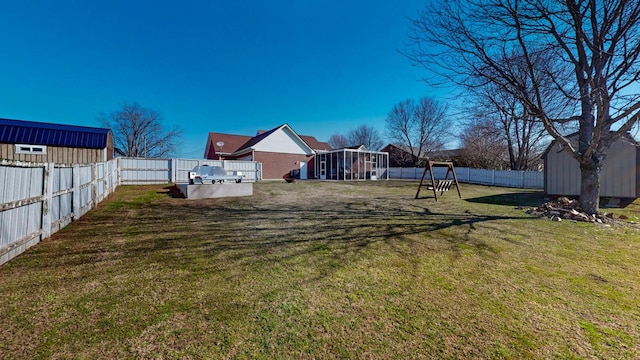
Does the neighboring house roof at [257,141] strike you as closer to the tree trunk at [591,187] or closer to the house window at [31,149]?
the house window at [31,149]

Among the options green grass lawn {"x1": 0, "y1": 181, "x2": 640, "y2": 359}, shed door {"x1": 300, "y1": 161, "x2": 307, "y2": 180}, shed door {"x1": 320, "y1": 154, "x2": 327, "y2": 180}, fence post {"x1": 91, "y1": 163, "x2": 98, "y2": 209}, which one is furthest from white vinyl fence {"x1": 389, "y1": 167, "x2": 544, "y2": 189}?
fence post {"x1": 91, "y1": 163, "x2": 98, "y2": 209}

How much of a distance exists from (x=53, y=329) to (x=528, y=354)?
3916 millimetres

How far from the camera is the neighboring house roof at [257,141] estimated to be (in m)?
23.7

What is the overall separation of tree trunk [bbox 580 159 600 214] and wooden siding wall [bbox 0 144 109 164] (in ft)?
66.7

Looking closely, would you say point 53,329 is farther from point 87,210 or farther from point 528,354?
point 87,210

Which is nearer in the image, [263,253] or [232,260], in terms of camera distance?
[232,260]

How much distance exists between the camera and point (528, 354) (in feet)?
6.26

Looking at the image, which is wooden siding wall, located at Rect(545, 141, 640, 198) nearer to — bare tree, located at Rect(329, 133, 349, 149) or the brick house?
the brick house

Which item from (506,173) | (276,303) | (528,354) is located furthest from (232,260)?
(506,173)

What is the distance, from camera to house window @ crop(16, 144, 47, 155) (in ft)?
41.5

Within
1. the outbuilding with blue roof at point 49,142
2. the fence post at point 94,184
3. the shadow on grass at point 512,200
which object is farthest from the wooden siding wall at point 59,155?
the shadow on grass at point 512,200

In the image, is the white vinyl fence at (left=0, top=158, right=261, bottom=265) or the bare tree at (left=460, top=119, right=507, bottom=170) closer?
the white vinyl fence at (left=0, top=158, right=261, bottom=265)

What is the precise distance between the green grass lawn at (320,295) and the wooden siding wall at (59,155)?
12.2 metres

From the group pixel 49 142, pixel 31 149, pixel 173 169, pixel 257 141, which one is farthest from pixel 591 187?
pixel 31 149
